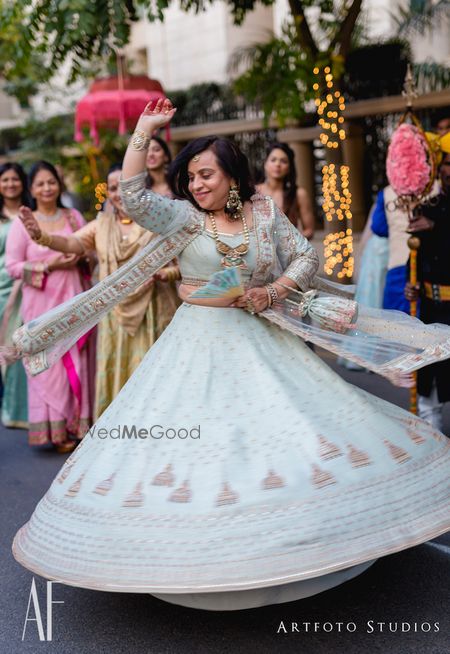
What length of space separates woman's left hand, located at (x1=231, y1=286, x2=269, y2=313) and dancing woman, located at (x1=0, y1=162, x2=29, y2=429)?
131 inches

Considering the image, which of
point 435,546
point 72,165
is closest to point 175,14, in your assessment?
point 72,165

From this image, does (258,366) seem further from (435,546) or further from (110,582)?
(435,546)

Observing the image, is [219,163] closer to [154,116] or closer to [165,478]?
[154,116]

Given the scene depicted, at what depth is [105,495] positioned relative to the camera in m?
3.28

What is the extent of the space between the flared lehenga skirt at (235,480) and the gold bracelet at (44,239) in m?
1.85

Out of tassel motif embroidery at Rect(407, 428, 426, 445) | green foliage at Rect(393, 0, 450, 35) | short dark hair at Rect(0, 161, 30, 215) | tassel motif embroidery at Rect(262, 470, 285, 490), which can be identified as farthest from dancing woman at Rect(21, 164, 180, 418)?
green foliage at Rect(393, 0, 450, 35)

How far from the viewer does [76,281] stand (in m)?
6.22

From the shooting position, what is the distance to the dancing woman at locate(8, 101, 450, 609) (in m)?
3.04

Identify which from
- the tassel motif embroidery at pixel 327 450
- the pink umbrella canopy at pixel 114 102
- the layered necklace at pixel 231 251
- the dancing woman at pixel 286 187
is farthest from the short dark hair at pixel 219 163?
the pink umbrella canopy at pixel 114 102

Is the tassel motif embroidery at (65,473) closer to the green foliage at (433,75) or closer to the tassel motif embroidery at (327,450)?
the tassel motif embroidery at (327,450)

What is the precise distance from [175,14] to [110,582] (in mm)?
16748

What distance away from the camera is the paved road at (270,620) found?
324 cm

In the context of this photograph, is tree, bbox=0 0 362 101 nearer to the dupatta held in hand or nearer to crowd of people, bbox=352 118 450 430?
crowd of people, bbox=352 118 450 430

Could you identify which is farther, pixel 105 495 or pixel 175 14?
pixel 175 14
